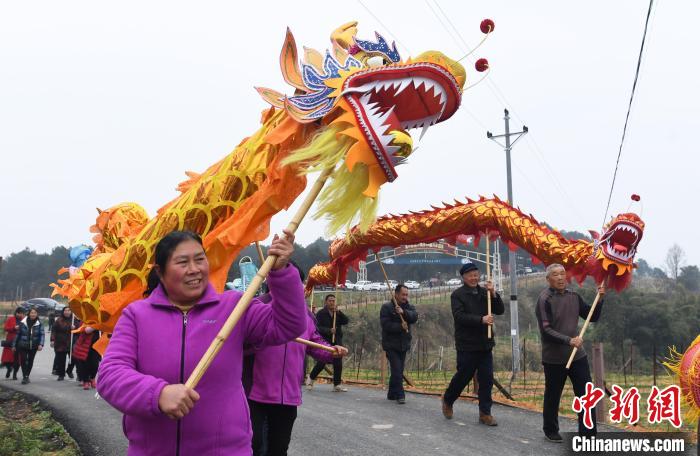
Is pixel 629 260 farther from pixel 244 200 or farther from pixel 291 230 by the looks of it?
pixel 291 230

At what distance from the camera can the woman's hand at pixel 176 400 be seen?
1.63 metres

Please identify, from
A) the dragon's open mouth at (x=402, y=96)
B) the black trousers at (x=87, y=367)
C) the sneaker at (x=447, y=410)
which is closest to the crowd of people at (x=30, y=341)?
the black trousers at (x=87, y=367)

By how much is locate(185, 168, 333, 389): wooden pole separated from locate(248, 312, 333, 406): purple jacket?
1338mm

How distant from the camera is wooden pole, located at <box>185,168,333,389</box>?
1.77 m

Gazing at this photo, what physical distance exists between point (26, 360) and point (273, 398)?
851 centimetres

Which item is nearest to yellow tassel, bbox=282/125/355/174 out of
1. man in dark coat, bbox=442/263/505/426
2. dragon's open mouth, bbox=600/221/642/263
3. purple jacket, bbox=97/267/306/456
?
purple jacket, bbox=97/267/306/456

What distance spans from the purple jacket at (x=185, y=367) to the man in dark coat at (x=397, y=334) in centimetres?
537

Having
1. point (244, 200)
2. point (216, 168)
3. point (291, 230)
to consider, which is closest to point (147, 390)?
point (291, 230)

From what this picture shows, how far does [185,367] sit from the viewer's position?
1834 millimetres

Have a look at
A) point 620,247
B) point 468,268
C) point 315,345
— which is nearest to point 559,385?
point 468,268

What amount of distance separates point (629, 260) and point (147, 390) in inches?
202

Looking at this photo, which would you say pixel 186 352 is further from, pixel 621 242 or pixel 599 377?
pixel 599 377

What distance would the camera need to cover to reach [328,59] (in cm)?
276

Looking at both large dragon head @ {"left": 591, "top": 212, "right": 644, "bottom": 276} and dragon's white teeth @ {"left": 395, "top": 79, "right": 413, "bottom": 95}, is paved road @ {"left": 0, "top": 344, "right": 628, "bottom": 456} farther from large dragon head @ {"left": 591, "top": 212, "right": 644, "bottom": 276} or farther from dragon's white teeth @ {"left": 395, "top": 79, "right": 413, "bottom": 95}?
dragon's white teeth @ {"left": 395, "top": 79, "right": 413, "bottom": 95}
